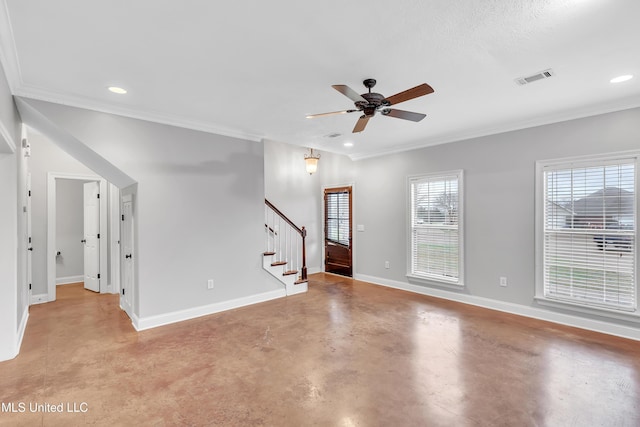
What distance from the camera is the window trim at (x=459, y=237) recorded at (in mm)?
4949

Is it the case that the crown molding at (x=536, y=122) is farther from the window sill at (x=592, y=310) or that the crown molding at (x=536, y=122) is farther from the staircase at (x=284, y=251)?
the staircase at (x=284, y=251)

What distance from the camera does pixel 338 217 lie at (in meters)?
7.03

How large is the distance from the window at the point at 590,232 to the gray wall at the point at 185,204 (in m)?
4.09

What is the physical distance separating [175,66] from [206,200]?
209 cm

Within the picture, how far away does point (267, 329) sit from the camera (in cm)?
388

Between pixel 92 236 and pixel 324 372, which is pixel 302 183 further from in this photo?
pixel 324 372

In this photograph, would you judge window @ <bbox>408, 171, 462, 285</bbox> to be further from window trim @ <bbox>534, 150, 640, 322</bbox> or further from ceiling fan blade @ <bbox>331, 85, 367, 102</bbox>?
ceiling fan blade @ <bbox>331, 85, 367, 102</bbox>

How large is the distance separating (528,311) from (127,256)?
219 inches

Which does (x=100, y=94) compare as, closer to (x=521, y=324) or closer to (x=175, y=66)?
(x=175, y=66)

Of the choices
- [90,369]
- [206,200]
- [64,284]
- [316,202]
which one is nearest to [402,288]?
[316,202]

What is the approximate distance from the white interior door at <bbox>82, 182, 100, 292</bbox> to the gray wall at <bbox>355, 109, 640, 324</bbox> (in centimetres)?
558

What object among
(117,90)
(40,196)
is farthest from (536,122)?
(40,196)

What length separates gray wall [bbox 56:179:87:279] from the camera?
646cm

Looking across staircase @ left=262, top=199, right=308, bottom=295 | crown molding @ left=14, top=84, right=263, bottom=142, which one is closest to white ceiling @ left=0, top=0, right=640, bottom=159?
crown molding @ left=14, top=84, right=263, bottom=142
